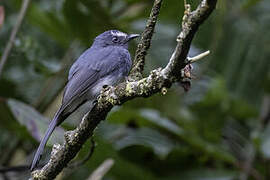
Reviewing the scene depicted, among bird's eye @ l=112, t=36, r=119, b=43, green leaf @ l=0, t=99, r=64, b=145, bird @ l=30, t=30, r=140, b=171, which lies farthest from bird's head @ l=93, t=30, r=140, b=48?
green leaf @ l=0, t=99, r=64, b=145

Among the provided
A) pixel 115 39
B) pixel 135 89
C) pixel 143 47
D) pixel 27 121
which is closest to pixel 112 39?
pixel 115 39

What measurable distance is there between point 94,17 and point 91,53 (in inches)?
27.5

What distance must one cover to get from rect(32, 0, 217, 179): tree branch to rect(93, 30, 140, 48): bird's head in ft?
4.73

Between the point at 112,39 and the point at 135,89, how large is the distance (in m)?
1.85

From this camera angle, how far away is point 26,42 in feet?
13.6

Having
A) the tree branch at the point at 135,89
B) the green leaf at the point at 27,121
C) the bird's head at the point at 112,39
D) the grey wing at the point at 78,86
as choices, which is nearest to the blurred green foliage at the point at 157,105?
the green leaf at the point at 27,121

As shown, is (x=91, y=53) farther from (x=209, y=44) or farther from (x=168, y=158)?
(x=209, y=44)

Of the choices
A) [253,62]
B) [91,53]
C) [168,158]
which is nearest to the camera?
[91,53]

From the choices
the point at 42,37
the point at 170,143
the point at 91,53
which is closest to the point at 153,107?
the point at 170,143

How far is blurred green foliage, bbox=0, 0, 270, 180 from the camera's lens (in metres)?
4.00

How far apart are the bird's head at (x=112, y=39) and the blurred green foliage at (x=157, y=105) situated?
0.19 meters

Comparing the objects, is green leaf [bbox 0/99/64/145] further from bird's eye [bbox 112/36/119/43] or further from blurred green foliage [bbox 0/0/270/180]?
bird's eye [bbox 112/36/119/43]

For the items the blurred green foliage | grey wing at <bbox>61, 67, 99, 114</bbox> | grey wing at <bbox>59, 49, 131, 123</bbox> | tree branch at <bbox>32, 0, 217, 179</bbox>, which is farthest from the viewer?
the blurred green foliage

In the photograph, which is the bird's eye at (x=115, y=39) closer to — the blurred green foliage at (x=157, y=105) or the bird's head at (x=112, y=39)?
the bird's head at (x=112, y=39)
